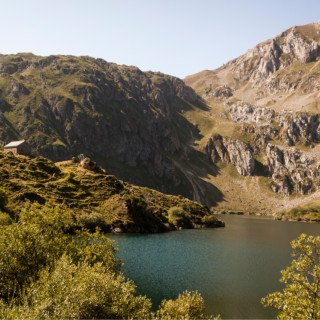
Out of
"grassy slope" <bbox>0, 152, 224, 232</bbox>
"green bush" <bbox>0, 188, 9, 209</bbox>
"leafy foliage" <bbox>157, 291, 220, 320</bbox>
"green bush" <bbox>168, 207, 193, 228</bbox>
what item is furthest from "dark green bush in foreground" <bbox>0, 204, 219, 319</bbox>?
"green bush" <bbox>168, 207, 193, 228</bbox>

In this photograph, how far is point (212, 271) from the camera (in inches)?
2813

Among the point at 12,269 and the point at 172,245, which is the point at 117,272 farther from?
the point at 172,245

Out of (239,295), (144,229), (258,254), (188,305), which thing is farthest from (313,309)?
(144,229)

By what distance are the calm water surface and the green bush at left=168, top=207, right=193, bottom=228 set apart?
49693mm

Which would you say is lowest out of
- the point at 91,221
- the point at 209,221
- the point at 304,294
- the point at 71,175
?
the point at 209,221

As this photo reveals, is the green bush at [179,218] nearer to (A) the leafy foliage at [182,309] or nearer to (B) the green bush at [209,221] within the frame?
(B) the green bush at [209,221]

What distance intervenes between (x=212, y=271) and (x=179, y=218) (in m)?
96.1

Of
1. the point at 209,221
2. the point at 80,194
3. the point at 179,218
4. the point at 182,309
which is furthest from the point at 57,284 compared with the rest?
the point at 209,221

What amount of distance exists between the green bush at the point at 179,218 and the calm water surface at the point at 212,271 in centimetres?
4969

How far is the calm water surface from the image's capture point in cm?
5076

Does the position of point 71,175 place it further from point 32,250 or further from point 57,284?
point 57,284

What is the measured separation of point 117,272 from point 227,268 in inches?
1691

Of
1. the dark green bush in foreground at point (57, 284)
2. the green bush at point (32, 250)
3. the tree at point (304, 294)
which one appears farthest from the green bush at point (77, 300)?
the tree at point (304, 294)

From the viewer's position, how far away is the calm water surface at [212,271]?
50763mm
